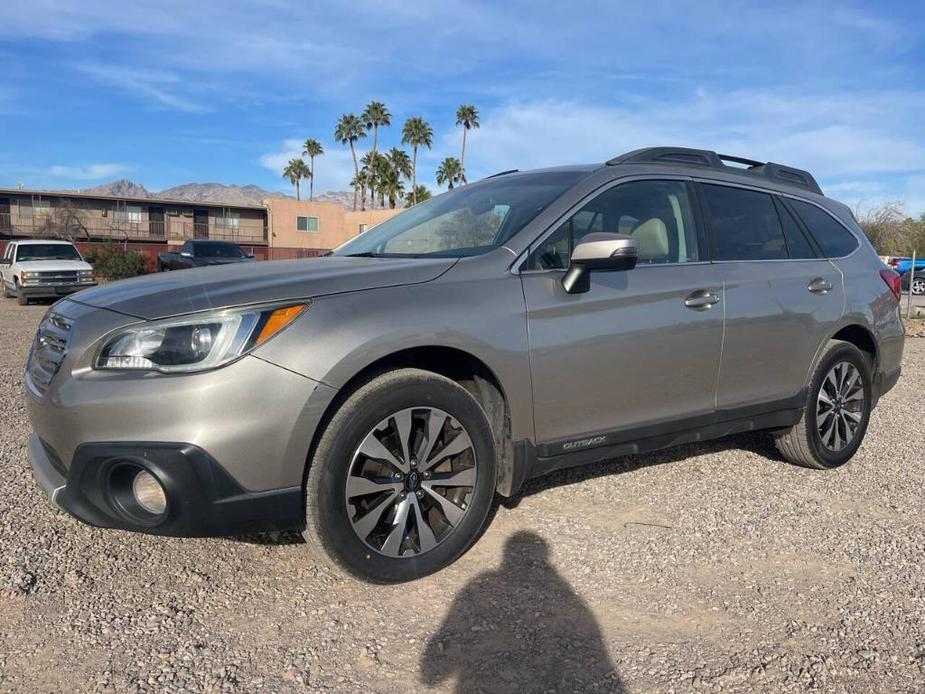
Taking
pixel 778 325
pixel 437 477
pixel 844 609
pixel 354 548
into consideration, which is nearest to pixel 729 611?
pixel 844 609

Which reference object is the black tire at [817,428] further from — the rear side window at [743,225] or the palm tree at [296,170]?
the palm tree at [296,170]

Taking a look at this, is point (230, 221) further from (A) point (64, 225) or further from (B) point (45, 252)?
(B) point (45, 252)

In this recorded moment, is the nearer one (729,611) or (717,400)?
(729,611)

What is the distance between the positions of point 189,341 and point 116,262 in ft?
91.8

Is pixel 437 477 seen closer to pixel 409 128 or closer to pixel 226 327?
pixel 226 327

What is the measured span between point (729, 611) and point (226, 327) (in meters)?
2.17

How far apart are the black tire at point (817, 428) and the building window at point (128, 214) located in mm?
53601

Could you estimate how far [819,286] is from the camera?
4488 millimetres

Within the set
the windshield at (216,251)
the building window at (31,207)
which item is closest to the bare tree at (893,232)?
the windshield at (216,251)

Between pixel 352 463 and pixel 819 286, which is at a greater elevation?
pixel 819 286

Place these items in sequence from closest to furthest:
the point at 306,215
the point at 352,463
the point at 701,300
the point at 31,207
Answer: the point at 352,463 → the point at 701,300 → the point at 31,207 → the point at 306,215

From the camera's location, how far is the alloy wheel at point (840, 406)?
462 cm

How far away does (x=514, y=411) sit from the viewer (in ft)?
10.5

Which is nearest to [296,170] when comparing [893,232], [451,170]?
[451,170]
